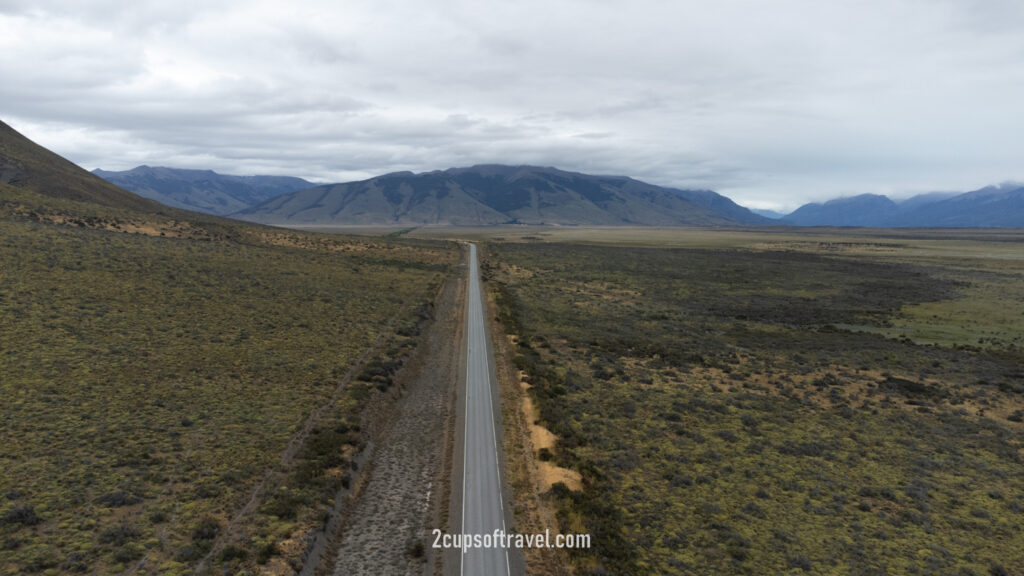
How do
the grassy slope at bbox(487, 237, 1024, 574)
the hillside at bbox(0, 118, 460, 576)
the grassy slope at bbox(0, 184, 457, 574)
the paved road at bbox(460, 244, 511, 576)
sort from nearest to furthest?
1. the hillside at bbox(0, 118, 460, 576)
2. the paved road at bbox(460, 244, 511, 576)
3. the grassy slope at bbox(0, 184, 457, 574)
4. the grassy slope at bbox(487, 237, 1024, 574)

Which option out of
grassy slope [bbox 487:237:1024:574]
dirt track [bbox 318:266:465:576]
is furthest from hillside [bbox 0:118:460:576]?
grassy slope [bbox 487:237:1024:574]

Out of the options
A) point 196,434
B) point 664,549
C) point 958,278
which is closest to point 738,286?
point 958,278

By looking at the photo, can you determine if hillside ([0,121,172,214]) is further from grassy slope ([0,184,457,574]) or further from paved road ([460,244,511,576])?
paved road ([460,244,511,576])

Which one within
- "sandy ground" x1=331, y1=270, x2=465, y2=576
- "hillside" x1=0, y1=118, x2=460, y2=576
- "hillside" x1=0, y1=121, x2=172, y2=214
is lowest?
"sandy ground" x1=331, y1=270, x2=465, y2=576

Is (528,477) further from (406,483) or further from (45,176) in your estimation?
(45,176)

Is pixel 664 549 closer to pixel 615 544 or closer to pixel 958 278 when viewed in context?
pixel 615 544

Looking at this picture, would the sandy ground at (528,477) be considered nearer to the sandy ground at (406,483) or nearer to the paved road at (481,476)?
the paved road at (481,476)

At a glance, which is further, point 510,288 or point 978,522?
point 510,288
